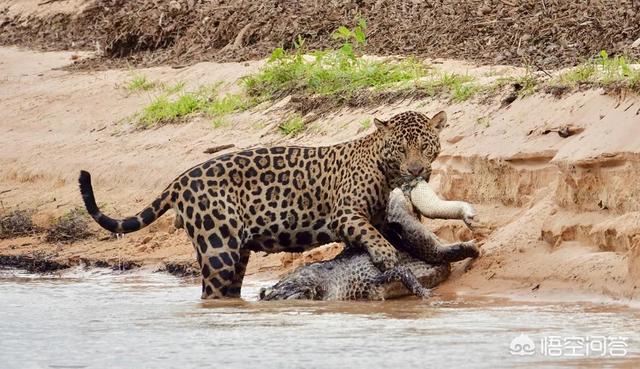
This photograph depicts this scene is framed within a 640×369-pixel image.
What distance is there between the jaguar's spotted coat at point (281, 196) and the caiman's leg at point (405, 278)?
459mm

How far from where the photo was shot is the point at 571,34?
14.5 meters

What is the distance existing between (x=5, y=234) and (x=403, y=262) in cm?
564

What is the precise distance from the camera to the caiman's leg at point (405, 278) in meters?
10.2

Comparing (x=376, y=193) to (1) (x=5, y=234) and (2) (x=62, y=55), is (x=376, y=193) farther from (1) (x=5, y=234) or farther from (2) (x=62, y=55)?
(2) (x=62, y=55)

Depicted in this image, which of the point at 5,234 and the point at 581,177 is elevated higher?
the point at 581,177

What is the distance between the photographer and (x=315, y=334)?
28.4 ft

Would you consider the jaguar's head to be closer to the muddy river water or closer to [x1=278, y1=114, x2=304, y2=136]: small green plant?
the muddy river water

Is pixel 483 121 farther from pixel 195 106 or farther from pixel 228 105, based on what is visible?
pixel 195 106

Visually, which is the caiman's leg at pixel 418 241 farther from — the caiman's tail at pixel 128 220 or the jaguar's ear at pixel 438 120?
the caiman's tail at pixel 128 220

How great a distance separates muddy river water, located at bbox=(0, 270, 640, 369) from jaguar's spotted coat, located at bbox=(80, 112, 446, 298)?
16.5 inches

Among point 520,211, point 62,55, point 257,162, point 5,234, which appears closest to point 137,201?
point 5,234

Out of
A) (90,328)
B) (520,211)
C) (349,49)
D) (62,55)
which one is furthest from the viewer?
(62,55)

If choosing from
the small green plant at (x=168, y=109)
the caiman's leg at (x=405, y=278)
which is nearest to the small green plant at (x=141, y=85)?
the small green plant at (x=168, y=109)

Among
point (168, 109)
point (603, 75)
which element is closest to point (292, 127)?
point (168, 109)
